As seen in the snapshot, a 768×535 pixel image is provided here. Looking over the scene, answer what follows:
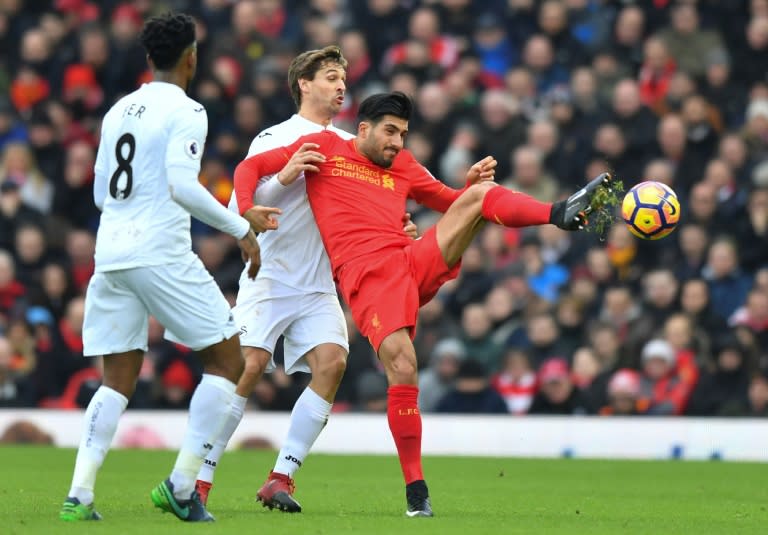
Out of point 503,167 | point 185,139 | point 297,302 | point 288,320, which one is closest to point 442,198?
point 297,302

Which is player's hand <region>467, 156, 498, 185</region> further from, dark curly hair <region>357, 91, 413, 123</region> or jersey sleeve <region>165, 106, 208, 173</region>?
jersey sleeve <region>165, 106, 208, 173</region>

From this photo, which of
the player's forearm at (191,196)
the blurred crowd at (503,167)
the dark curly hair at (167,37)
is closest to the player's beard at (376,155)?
the dark curly hair at (167,37)

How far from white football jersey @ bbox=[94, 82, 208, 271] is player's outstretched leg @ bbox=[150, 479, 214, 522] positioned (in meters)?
1.14

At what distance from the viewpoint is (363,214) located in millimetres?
9422

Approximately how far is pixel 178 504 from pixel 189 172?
1665 mm

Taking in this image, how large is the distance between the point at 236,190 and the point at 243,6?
9813 mm

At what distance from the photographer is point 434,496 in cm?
1051

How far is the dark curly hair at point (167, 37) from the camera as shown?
7.82m

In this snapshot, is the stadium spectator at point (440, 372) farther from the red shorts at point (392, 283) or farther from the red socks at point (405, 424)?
the red socks at point (405, 424)

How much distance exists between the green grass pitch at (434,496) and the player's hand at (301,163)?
1.94 meters

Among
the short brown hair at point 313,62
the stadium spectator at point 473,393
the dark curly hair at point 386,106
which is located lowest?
the stadium spectator at point 473,393

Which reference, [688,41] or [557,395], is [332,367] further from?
[688,41]

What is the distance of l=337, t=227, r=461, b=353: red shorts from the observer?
8.99m

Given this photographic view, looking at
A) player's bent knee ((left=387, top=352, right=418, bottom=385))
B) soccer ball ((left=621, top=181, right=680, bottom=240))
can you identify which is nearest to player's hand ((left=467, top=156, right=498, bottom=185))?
soccer ball ((left=621, top=181, right=680, bottom=240))
